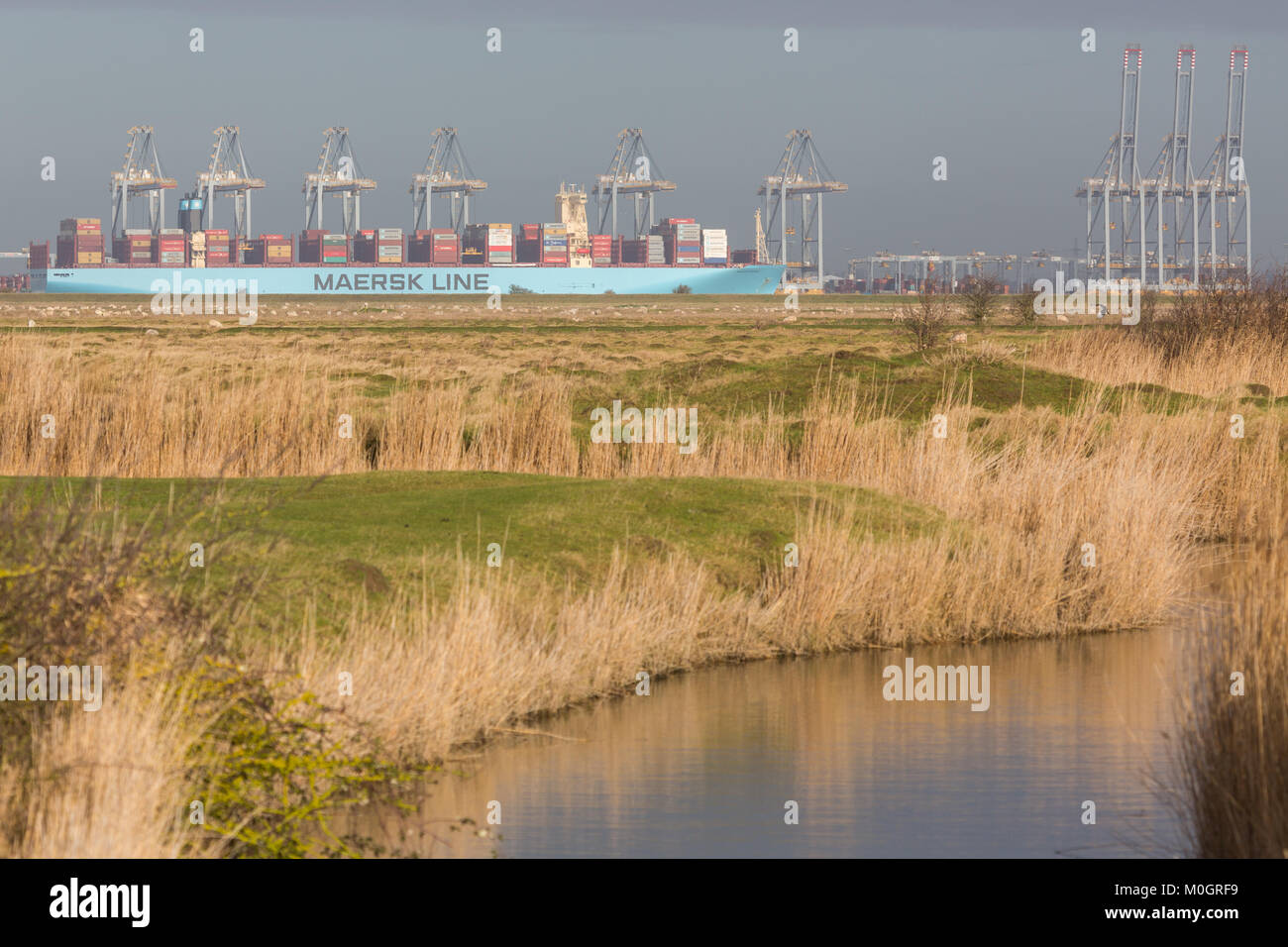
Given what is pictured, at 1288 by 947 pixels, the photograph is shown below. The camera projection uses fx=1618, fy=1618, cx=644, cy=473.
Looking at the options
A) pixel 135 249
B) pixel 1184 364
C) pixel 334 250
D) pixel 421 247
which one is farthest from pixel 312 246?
pixel 1184 364

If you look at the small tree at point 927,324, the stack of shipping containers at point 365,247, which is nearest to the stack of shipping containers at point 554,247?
the stack of shipping containers at point 365,247

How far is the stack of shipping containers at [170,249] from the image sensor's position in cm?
18975

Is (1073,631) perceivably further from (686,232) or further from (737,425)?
(686,232)

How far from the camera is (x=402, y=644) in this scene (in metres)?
9.87

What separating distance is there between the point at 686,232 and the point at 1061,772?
19147 centimetres

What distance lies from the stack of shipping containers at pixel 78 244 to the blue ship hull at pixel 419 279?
12.7ft

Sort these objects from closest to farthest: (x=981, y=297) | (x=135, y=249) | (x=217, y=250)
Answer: (x=981, y=297), (x=217, y=250), (x=135, y=249)

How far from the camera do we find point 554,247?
194m

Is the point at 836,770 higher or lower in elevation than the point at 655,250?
lower

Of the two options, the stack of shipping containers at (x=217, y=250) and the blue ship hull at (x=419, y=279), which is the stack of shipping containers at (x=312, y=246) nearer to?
the blue ship hull at (x=419, y=279)

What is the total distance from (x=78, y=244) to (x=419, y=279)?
4254cm

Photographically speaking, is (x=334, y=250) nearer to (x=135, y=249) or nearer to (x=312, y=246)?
(x=312, y=246)

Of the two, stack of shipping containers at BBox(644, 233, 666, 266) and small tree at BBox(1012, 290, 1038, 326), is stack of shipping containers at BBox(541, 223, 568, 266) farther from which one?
small tree at BBox(1012, 290, 1038, 326)
